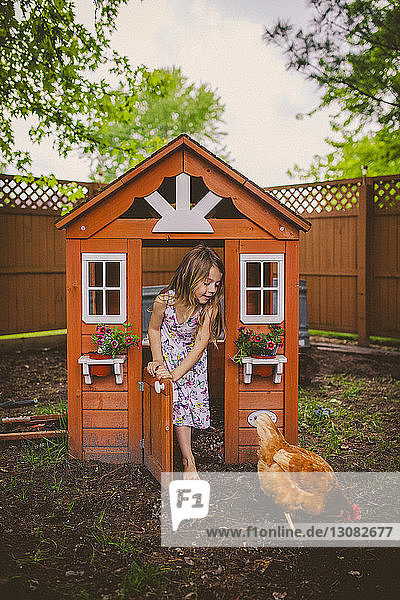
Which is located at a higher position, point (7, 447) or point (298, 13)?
point (298, 13)

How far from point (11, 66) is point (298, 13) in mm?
4665

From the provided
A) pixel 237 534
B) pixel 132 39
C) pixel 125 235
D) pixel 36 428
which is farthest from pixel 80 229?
pixel 132 39

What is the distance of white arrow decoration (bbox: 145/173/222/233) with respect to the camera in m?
3.80

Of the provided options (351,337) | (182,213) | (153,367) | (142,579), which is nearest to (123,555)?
(142,579)

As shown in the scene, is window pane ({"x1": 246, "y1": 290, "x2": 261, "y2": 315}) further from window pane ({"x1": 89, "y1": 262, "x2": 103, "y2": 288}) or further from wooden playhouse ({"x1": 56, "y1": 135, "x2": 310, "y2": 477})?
window pane ({"x1": 89, "y1": 262, "x2": 103, "y2": 288})

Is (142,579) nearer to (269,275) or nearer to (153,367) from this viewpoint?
(153,367)

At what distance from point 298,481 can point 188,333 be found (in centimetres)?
131

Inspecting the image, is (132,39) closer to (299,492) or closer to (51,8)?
(51,8)

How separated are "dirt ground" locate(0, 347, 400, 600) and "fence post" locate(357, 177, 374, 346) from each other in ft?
16.2

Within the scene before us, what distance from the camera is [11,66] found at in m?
6.13

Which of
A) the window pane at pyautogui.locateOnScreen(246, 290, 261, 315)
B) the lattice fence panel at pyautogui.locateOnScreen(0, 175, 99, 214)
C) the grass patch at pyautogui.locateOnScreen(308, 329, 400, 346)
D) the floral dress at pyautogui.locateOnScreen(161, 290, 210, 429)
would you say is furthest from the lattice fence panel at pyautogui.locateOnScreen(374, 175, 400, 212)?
the floral dress at pyautogui.locateOnScreen(161, 290, 210, 429)

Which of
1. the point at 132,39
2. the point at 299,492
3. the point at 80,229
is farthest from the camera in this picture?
the point at 132,39

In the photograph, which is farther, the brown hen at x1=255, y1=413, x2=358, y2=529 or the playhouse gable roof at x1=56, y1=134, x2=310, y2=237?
the playhouse gable roof at x1=56, y1=134, x2=310, y2=237

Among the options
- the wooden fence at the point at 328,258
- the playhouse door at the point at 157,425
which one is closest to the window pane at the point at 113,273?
the playhouse door at the point at 157,425
